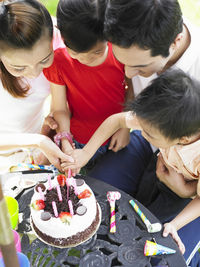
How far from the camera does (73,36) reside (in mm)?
1111

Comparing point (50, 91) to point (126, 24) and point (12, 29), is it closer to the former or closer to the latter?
point (12, 29)

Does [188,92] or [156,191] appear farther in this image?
[156,191]

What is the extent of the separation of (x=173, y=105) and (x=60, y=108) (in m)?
0.73

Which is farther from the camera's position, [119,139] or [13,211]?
[119,139]

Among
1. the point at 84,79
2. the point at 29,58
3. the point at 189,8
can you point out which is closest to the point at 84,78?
the point at 84,79

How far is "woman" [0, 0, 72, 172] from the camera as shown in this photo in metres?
1.12

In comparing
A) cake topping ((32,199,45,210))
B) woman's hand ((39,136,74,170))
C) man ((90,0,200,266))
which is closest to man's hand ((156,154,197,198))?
man ((90,0,200,266))

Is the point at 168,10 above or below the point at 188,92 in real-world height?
above

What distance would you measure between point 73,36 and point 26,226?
74 centimetres

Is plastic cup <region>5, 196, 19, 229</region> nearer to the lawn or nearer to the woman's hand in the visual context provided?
the woman's hand

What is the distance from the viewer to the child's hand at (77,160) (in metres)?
1.33

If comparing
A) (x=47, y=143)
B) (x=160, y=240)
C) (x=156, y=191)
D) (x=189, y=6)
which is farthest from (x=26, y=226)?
(x=189, y=6)

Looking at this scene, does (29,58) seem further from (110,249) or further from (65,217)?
(110,249)

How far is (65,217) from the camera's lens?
1.04m
